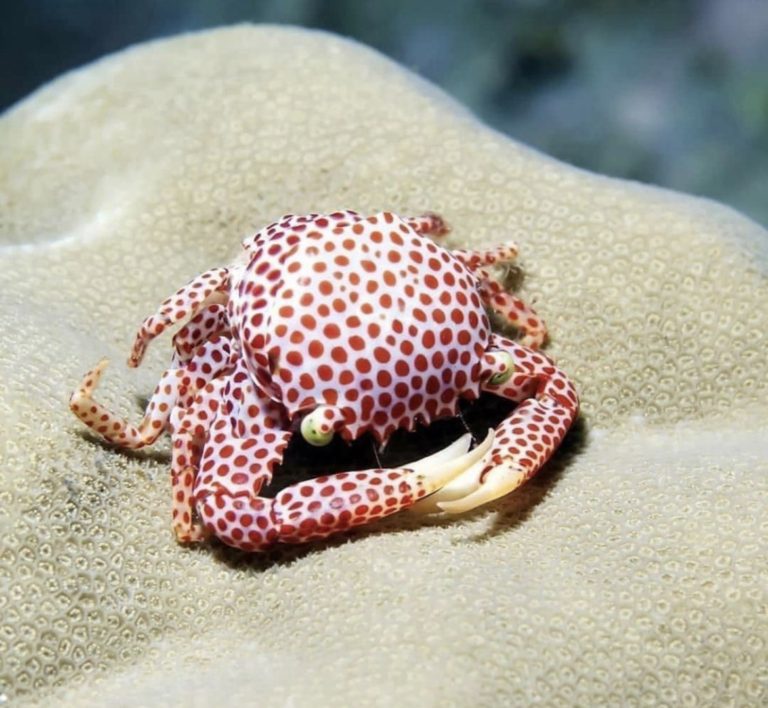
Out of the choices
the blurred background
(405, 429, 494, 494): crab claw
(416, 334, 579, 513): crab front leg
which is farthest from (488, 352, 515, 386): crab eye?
the blurred background

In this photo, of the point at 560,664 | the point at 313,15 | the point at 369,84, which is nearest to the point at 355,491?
the point at 560,664

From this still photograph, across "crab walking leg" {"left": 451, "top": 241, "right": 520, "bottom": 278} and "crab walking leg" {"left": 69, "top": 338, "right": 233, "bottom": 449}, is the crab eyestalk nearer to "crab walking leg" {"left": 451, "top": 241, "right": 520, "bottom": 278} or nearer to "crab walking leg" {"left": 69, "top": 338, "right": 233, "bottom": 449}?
"crab walking leg" {"left": 69, "top": 338, "right": 233, "bottom": 449}

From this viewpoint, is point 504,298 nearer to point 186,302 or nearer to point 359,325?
point 359,325

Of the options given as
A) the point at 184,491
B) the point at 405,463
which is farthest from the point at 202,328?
the point at 405,463

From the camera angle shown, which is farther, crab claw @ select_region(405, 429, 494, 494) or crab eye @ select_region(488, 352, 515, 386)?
crab eye @ select_region(488, 352, 515, 386)

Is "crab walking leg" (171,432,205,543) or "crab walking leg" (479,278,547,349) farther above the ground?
"crab walking leg" (479,278,547,349)
